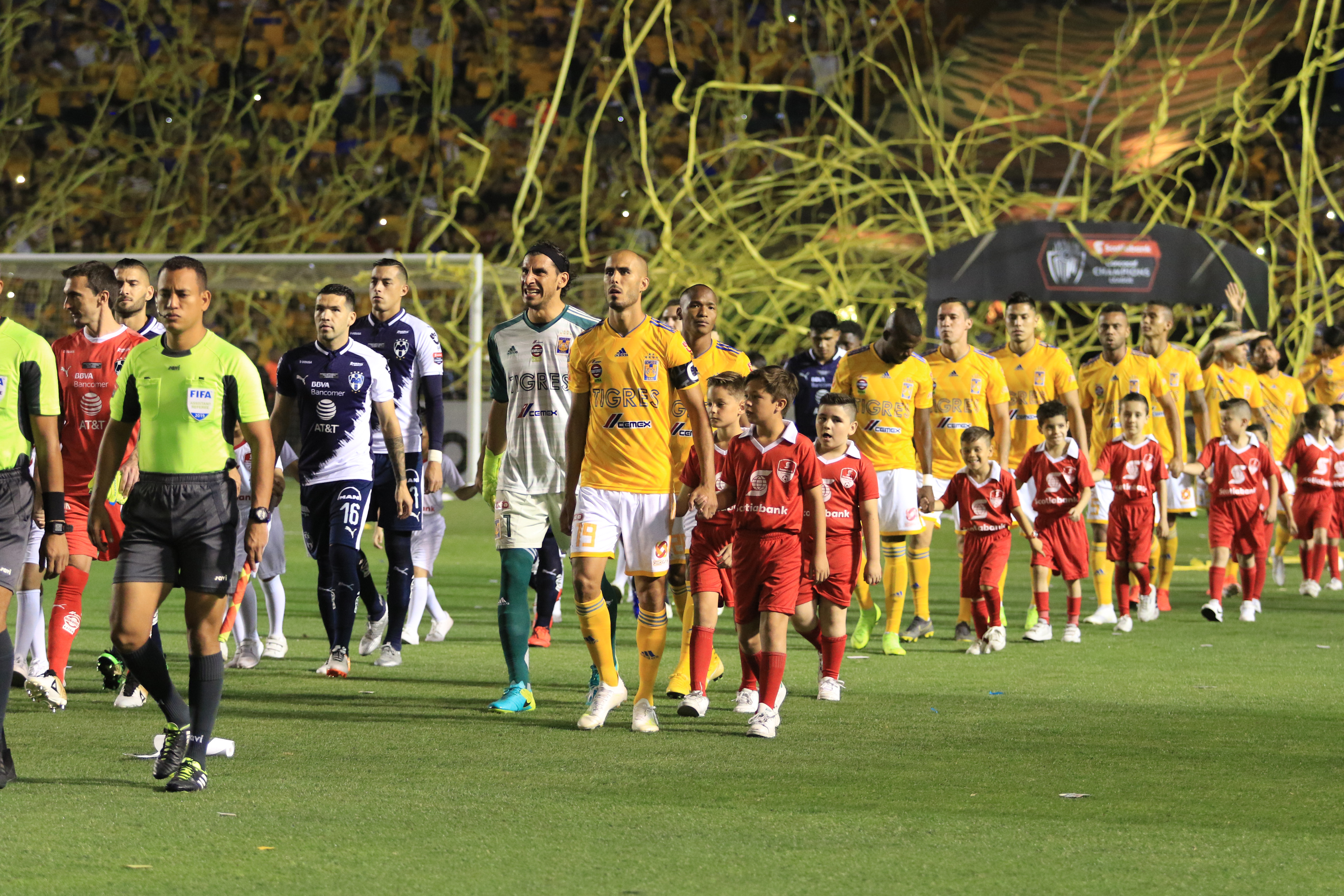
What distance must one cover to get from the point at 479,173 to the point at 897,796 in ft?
43.2

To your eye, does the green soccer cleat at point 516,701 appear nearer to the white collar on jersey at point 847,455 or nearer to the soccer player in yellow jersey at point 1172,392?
the white collar on jersey at point 847,455

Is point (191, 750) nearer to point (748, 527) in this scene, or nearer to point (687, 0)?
point (748, 527)

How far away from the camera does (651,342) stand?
7.05m

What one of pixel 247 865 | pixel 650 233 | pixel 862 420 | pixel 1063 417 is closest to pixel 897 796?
pixel 247 865

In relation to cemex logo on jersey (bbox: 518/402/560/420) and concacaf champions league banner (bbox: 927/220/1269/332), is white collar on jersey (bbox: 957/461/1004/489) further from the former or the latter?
concacaf champions league banner (bbox: 927/220/1269/332)

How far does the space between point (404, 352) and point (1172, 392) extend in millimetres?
6408

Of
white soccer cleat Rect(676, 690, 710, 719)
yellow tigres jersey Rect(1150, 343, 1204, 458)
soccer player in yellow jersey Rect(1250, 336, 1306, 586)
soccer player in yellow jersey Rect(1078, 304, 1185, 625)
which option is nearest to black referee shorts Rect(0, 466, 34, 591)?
white soccer cleat Rect(676, 690, 710, 719)

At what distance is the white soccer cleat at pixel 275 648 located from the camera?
9.53 metres

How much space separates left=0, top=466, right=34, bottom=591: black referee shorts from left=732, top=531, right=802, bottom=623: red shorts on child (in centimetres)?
278

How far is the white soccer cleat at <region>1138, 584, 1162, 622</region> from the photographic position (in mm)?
11828

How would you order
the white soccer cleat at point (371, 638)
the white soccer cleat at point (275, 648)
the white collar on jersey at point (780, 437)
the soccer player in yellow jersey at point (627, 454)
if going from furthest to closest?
the white soccer cleat at point (371, 638)
the white soccer cleat at point (275, 648)
the white collar on jersey at point (780, 437)
the soccer player in yellow jersey at point (627, 454)

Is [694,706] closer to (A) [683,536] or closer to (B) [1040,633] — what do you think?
(A) [683,536]

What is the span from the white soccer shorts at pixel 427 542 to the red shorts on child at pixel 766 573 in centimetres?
346

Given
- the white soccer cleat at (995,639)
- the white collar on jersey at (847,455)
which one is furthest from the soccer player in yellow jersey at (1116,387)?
the white collar on jersey at (847,455)
